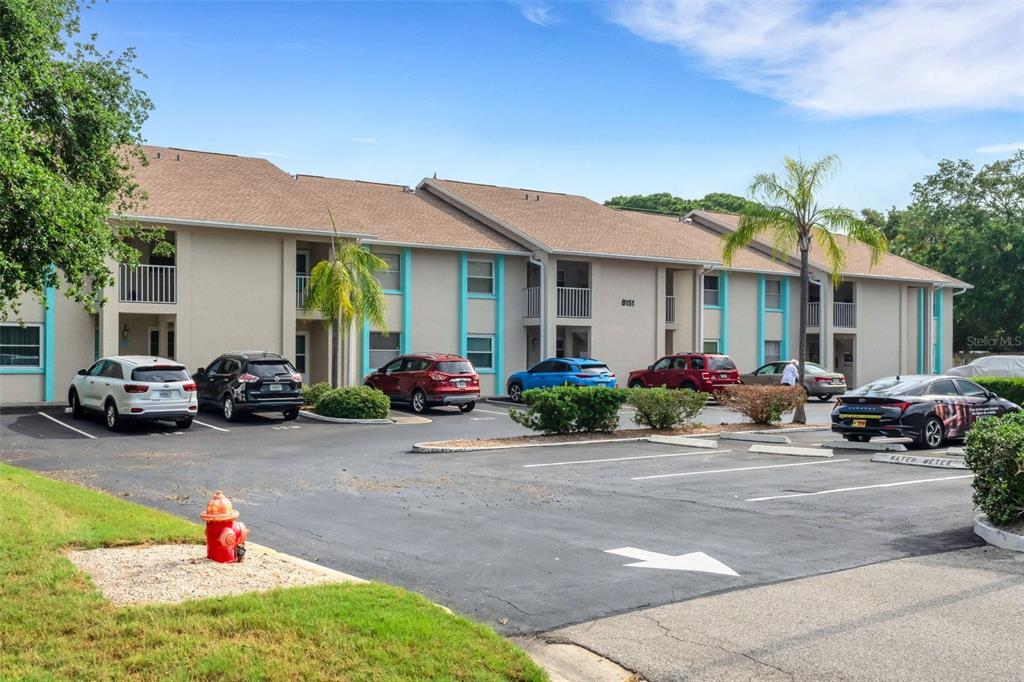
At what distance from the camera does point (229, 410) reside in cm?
2372

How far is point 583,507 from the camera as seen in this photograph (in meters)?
12.1

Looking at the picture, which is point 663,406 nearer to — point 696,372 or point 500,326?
point 696,372

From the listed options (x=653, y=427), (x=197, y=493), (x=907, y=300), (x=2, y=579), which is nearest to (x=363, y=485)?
(x=197, y=493)

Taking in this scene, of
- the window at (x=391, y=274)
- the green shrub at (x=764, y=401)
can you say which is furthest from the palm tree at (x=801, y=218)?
the window at (x=391, y=274)

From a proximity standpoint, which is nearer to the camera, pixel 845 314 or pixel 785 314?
pixel 785 314

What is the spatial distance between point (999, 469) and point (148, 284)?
901 inches

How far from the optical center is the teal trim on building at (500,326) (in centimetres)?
3400

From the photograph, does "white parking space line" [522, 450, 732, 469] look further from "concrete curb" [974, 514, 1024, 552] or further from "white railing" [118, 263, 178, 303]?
"white railing" [118, 263, 178, 303]

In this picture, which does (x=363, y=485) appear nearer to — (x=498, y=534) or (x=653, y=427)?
(x=498, y=534)

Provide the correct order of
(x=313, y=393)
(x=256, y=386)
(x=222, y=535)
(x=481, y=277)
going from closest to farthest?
(x=222, y=535), (x=256, y=386), (x=313, y=393), (x=481, y=277)

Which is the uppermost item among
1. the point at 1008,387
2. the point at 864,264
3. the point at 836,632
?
the point at 864,264

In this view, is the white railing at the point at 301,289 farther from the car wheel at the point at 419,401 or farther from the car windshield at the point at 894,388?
the car windshield at the point at 894,388

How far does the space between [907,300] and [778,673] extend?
141 feet

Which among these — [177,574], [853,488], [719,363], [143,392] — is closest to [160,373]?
[143,392]
